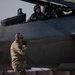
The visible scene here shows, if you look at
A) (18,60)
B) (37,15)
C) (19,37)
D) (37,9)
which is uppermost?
(37,9)

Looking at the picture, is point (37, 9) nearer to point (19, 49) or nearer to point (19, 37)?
point (19, 37)

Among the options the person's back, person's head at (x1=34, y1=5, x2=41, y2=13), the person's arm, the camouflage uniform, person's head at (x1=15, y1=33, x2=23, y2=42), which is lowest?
the camouflage uniform

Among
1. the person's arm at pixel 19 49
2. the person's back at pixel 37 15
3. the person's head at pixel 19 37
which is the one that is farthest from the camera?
the person's back at pixel 37 15

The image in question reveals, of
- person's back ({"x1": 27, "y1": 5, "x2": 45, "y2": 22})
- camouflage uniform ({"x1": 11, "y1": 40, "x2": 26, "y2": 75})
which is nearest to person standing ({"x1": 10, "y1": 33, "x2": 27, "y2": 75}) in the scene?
camouflage uniform ({"x1": 11, "y1": 40, "x2": 26, "y2": 75})

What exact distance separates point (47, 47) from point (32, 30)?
2.83 ft

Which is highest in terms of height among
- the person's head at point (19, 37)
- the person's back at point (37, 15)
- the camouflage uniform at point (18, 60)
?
the person's back at point (37, 15)

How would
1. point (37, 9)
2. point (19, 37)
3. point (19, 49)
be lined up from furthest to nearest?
point (37, 9)
point (19, 37)
point (19, 49)

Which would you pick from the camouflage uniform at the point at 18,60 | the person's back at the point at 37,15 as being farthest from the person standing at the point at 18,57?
the person's back at the point at 37,15

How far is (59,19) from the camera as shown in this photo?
35.5 ft

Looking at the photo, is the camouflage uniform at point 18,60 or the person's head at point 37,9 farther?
the person's head at point 37,9

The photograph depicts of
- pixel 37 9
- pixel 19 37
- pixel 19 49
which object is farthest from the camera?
pixel 37 9

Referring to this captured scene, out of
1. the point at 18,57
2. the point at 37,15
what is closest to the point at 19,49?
the point at 18,57

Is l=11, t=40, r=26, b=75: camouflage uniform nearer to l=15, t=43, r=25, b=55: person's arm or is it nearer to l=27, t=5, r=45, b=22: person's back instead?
l=15, t=43, r=25, b=55: person's arm

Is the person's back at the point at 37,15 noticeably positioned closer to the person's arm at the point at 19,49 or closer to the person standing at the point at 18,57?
the person standing at the point at 18,57
